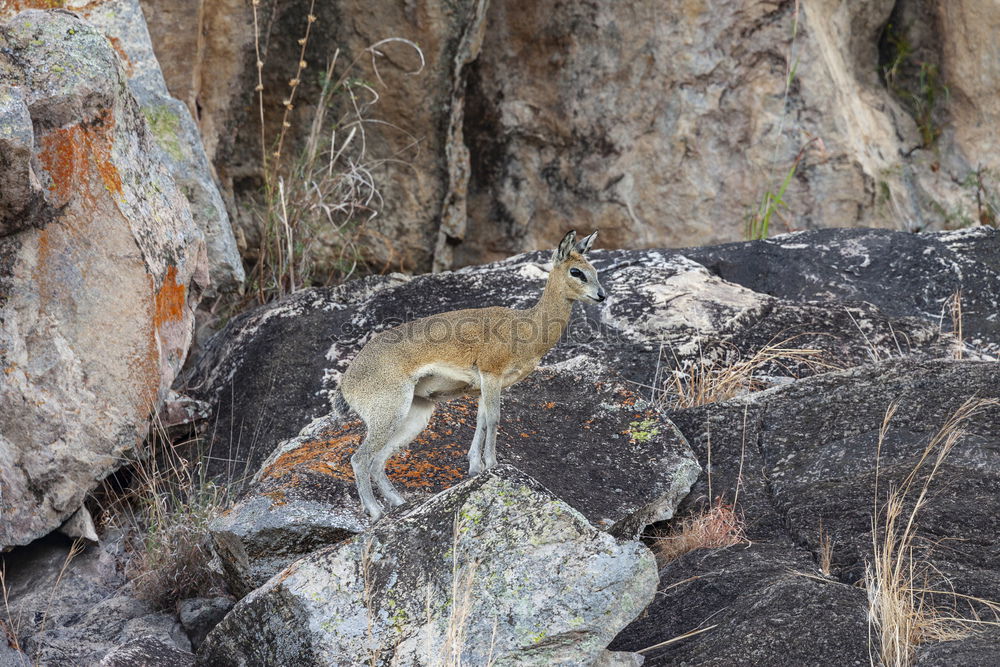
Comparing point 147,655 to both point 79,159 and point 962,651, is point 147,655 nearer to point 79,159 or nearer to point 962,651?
point 79,159

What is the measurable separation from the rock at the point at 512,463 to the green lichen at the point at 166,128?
11.4ft

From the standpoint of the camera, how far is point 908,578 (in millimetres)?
5871

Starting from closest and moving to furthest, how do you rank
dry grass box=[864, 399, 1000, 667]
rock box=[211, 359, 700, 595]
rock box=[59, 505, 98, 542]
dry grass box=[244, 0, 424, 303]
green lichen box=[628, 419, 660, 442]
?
dry grass box=[864, 399, 1000, 667] < rock box=[211, 359, 700, 595] < green lichen box=[628, 419, 660, 442] < rock box=[59, 505, 98, 542] < dry grass box=[244, 0, 424, 303]

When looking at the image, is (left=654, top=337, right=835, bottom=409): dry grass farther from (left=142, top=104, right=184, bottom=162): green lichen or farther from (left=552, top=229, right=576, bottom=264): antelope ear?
(left=142, top=104, right=184, bottom=162): green lichen

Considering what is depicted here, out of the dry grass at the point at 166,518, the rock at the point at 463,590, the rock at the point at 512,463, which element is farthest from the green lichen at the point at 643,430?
the dry grass at the point at 166,518

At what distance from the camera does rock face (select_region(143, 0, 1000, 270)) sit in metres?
12.4

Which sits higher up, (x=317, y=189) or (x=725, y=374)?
(x=317, y=189)

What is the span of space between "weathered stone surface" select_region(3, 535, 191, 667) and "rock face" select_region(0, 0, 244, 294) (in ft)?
9.45

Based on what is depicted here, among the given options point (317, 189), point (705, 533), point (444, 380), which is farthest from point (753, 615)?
point (317, 189)

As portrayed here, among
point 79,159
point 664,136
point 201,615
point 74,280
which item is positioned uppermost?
point 79,159

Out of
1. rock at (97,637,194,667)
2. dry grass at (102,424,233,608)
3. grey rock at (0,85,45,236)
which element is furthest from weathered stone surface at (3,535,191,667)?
grey rock at (0,85,45,236)

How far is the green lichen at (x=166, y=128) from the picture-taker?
385 inches

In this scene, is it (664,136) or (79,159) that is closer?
(79,159)

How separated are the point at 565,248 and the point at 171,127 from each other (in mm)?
4658
